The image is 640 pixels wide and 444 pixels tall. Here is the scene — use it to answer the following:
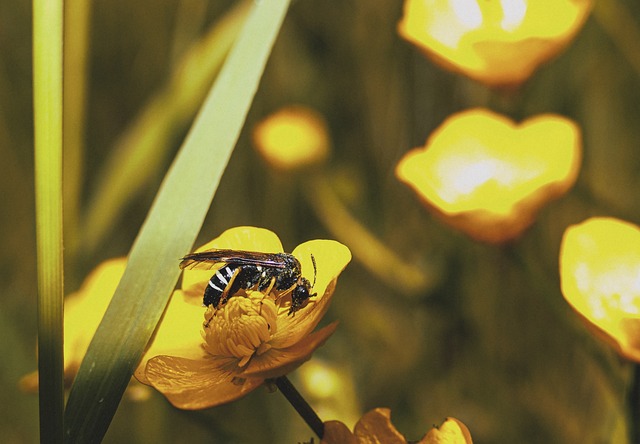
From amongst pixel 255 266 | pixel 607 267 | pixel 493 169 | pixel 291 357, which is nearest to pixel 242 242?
pixel 255 266

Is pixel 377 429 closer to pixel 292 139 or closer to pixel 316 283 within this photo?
pixel 316 283

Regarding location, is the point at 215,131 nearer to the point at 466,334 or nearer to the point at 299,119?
the point at 466,334

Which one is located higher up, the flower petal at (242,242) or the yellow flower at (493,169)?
the flower petal at (242,242)

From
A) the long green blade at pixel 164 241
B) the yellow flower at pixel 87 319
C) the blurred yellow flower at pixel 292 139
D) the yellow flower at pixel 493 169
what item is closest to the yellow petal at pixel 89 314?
the yellow flower at pixel 87 319

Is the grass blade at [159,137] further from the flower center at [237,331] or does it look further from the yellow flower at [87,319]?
the flower center at [237,331]

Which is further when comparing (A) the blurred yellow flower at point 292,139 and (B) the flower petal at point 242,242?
(A) the blurred yellow flower at point 292,139

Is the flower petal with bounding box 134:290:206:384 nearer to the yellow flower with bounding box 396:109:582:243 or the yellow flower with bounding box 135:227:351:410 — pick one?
the yellow flower with bounding box 135:227:351:410

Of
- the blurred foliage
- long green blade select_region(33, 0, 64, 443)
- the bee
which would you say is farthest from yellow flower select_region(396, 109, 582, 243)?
long green blade select_region(33, 0, 64, 443)

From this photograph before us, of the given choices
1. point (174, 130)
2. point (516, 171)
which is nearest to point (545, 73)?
point (516, 171)
